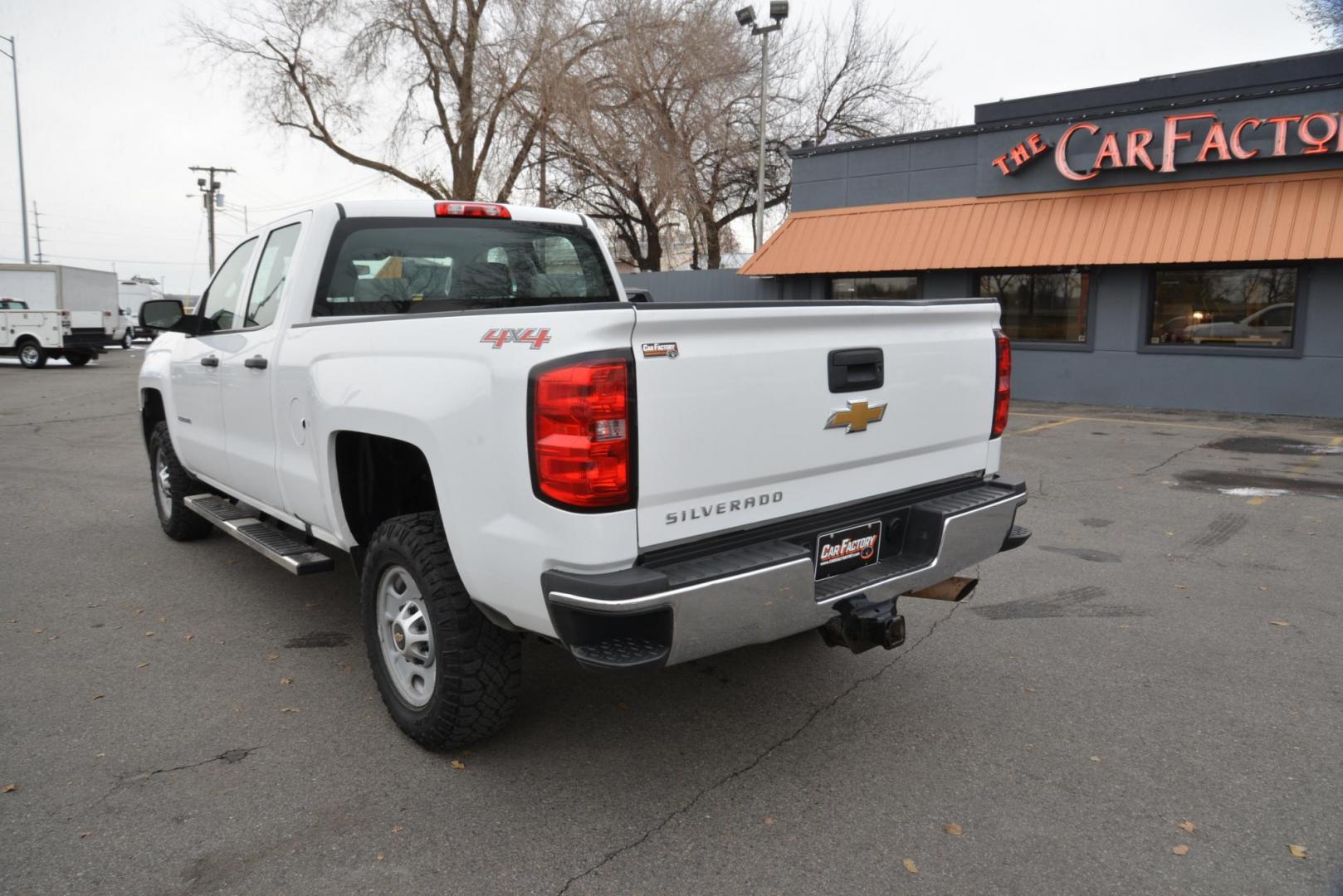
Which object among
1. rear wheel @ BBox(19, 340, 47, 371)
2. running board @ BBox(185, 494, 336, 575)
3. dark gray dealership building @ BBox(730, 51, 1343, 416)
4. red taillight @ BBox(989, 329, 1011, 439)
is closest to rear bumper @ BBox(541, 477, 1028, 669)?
red taillight @ BBox(989, 329, 1011, 439)

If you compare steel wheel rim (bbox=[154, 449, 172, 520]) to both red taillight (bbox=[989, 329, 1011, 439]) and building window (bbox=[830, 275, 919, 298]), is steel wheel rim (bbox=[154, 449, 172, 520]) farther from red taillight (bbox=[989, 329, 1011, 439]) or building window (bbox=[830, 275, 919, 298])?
building window (bbox=[830, 275, 919, 298])

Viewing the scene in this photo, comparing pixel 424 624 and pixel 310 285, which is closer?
pixel 424 624

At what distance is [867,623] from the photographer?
10.3ft

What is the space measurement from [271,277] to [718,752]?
3.22 metres

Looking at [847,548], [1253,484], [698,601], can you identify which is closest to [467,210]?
[847,548]

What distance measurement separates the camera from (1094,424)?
12.9 metres

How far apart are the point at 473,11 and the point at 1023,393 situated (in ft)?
63.1

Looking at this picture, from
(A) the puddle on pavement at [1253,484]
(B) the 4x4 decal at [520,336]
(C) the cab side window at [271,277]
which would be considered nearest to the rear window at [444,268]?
(C) the cab side window at [271,277]

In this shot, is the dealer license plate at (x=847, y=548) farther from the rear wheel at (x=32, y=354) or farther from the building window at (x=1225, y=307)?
the rear wheel at (x=32, y=354)

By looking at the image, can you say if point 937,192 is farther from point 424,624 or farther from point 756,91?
point 424,624

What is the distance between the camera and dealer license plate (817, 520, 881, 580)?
126 inches

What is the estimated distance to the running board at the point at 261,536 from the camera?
3.99 metres

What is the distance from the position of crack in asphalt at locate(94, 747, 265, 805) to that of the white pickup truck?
557 mm

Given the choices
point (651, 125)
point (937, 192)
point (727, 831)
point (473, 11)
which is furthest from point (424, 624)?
point (473, 11)
